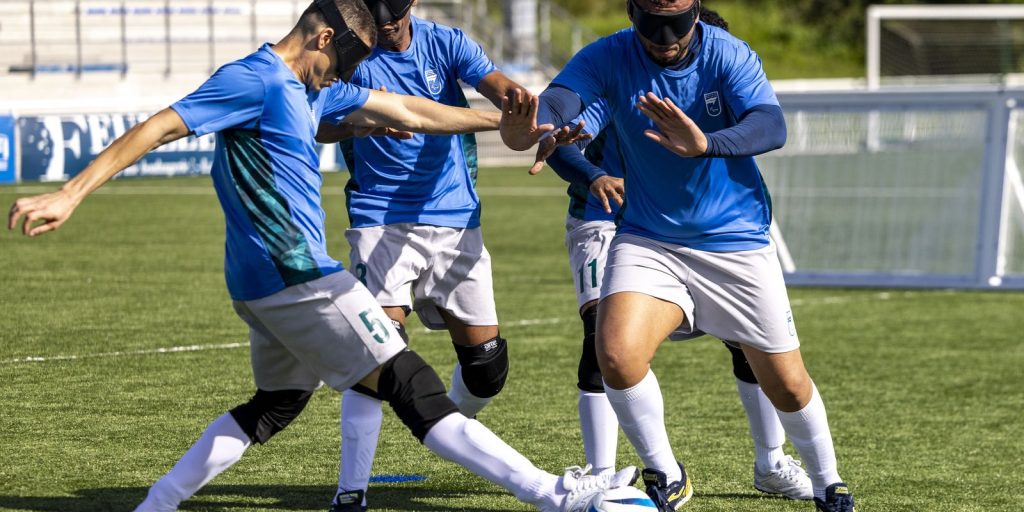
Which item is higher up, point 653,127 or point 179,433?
point 653,127

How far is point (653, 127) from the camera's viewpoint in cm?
519

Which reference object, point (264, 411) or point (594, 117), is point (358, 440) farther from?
point (594, 117)

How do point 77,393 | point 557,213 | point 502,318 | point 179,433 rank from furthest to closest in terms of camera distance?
1. point 557,213
2. point 502,318
3. point 77,393
4. point 179,433

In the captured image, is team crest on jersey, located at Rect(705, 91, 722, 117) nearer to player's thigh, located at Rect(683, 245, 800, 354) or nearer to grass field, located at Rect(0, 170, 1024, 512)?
player's thigh, located at Rect(683, 245, 800, 354)

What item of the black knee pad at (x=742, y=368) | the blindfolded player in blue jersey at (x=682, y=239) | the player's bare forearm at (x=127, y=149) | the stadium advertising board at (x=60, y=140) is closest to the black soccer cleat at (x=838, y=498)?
the blindfolded player in blue jersey at (x=682, y=239)

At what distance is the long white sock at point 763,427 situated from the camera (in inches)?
225

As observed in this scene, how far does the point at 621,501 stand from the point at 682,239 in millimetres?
996

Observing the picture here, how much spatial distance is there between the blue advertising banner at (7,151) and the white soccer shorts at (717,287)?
41.9 feet

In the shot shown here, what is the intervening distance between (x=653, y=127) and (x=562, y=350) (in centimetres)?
419

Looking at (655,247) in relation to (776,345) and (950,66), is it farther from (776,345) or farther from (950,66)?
(950,66)

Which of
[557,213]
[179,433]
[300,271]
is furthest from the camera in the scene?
[557,213]

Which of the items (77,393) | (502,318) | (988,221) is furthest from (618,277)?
(988,221)

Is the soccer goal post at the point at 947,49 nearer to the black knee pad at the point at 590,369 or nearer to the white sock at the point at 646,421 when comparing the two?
the black knee pad at the point at 590,369

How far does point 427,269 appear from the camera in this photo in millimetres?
5926
